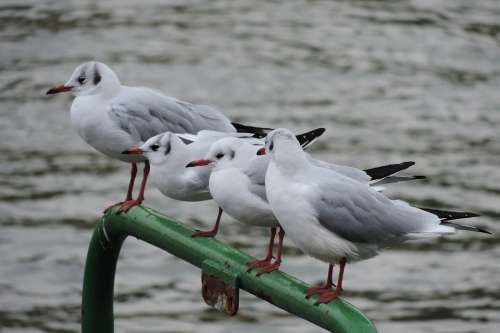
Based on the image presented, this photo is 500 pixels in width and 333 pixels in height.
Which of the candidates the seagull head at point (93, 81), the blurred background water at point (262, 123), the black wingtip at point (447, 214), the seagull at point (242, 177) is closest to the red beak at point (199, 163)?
the seagull at point (242, 177)

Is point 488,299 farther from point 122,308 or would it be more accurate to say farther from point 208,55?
point 208,55

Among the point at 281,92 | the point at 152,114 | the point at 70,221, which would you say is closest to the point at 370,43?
the point at 281,92

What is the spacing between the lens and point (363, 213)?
3.07 m

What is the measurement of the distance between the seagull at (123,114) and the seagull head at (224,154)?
397 millimetres

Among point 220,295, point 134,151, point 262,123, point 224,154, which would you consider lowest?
point 262,123

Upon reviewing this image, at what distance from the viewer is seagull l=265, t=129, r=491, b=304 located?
2912mm

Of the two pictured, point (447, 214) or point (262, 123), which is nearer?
point (447, 214)

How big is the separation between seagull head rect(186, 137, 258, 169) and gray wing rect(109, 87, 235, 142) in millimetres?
399

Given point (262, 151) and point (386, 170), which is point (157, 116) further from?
point (386, 170)

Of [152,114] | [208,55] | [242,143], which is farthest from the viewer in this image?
[208,55]

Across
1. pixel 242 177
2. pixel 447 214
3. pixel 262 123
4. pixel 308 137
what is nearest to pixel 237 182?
pixel 242 177

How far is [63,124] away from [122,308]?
3.53m

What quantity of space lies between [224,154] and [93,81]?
2.64ft

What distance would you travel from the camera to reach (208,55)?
12453mm
